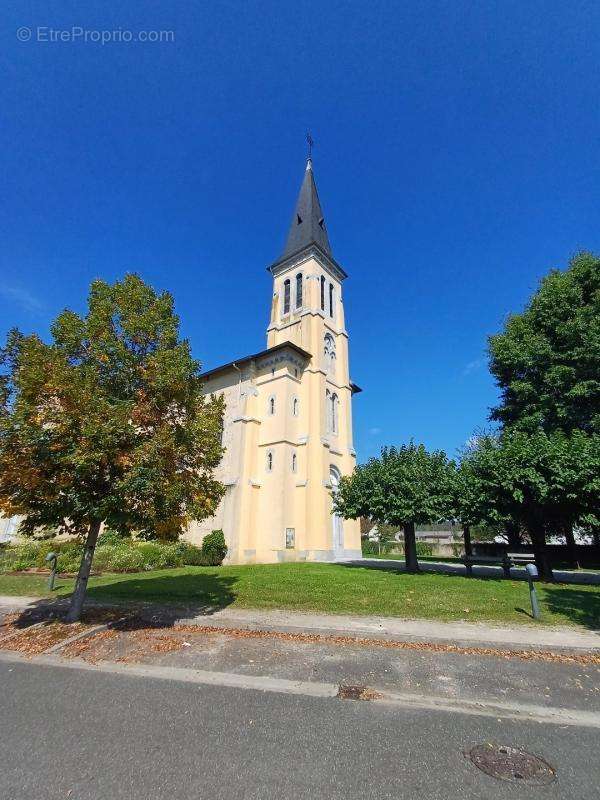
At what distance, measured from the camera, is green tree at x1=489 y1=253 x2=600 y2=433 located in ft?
56.6

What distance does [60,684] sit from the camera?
17.2 ft

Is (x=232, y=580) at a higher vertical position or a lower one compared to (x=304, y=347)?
lower

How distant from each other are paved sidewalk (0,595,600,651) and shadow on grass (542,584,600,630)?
0.96m

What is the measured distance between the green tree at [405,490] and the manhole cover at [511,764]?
12.2m

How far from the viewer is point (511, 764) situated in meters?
3.34

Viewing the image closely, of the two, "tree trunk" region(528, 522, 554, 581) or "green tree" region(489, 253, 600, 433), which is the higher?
"green tree" region(489, 253, 600, 433)

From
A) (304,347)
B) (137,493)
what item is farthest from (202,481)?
(304,347)

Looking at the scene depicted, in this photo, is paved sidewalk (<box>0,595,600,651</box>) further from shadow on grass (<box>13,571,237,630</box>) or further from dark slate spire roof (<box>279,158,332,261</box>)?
dark slate spire roof (<box>279,158,332,261</box>)

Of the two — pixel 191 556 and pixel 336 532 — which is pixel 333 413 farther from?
pixel 191 556

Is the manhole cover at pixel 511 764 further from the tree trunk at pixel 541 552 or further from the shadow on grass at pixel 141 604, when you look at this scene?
the tree trunk at pixel 541 552

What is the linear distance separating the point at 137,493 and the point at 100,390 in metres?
2.29

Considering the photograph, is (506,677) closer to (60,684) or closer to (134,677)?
(134,677)

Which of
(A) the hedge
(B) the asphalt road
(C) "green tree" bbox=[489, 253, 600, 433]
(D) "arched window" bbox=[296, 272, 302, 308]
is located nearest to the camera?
(B) the asphalt road

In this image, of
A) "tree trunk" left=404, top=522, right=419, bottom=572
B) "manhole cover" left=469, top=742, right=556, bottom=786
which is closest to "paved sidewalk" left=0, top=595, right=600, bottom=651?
"manhole cover" left=469, top=742, right=556, bottom=786
